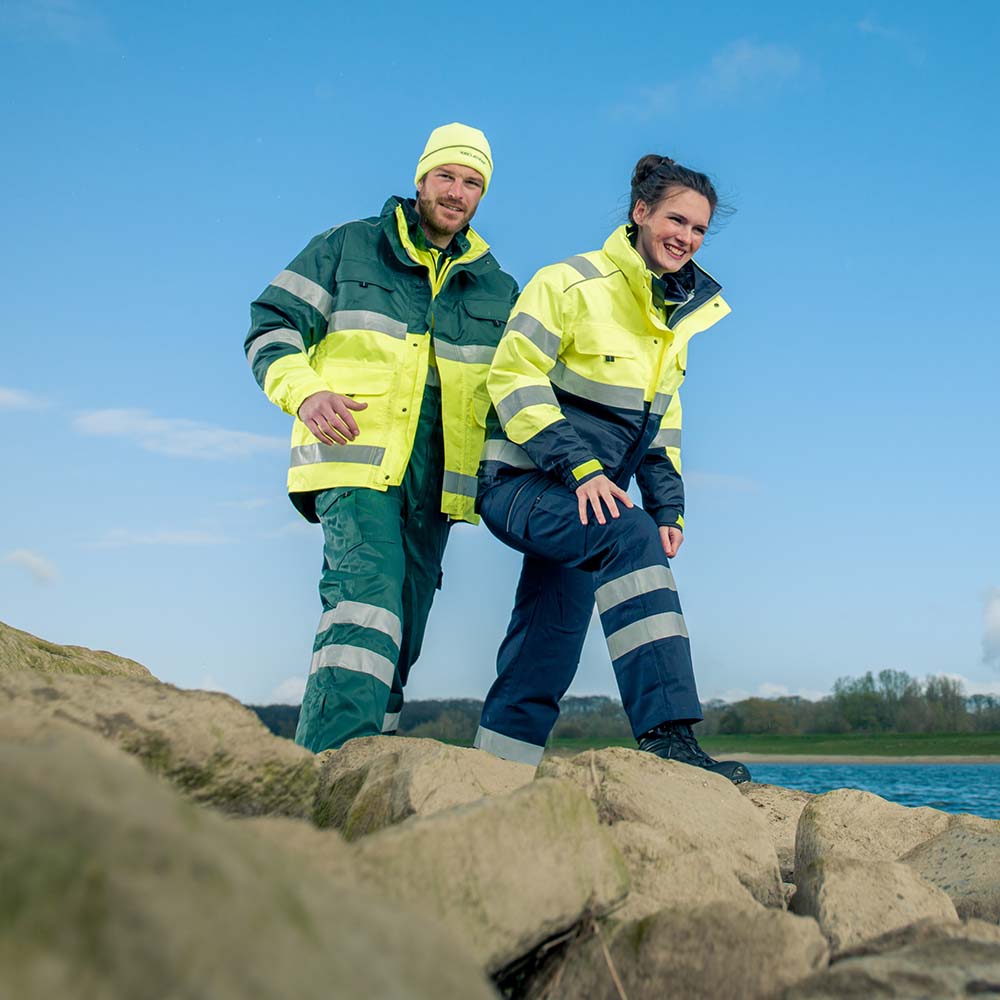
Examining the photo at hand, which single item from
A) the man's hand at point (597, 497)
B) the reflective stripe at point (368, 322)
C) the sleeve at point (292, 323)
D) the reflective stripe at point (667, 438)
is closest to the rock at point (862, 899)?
the man's hand at point (597, 497)

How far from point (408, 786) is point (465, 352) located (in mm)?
2971

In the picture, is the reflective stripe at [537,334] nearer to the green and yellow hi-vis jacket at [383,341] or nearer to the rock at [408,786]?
the green and yellow hi-vis jacket at [383,341]

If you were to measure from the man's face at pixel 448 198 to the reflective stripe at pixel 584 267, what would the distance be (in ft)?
2.43

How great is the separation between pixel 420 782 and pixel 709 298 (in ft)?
10.1

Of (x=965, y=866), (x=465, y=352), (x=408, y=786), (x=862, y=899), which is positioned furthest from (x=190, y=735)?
(x=465, y=352)

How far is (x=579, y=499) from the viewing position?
417cm

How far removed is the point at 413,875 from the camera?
175 cm

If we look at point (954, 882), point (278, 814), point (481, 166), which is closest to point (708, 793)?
point (954, 882)

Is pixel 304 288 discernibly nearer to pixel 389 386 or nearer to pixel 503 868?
pixel 389 386

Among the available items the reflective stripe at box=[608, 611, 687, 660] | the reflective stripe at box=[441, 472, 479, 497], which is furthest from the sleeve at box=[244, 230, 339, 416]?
the reflective stripe at box=[608, 611, 687, 660]

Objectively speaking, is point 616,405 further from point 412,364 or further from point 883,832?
point 883,832

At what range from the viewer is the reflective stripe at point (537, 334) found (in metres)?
4.55

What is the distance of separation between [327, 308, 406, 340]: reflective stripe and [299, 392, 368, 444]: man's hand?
0.61 metres

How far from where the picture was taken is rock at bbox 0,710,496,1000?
40.6 inches
